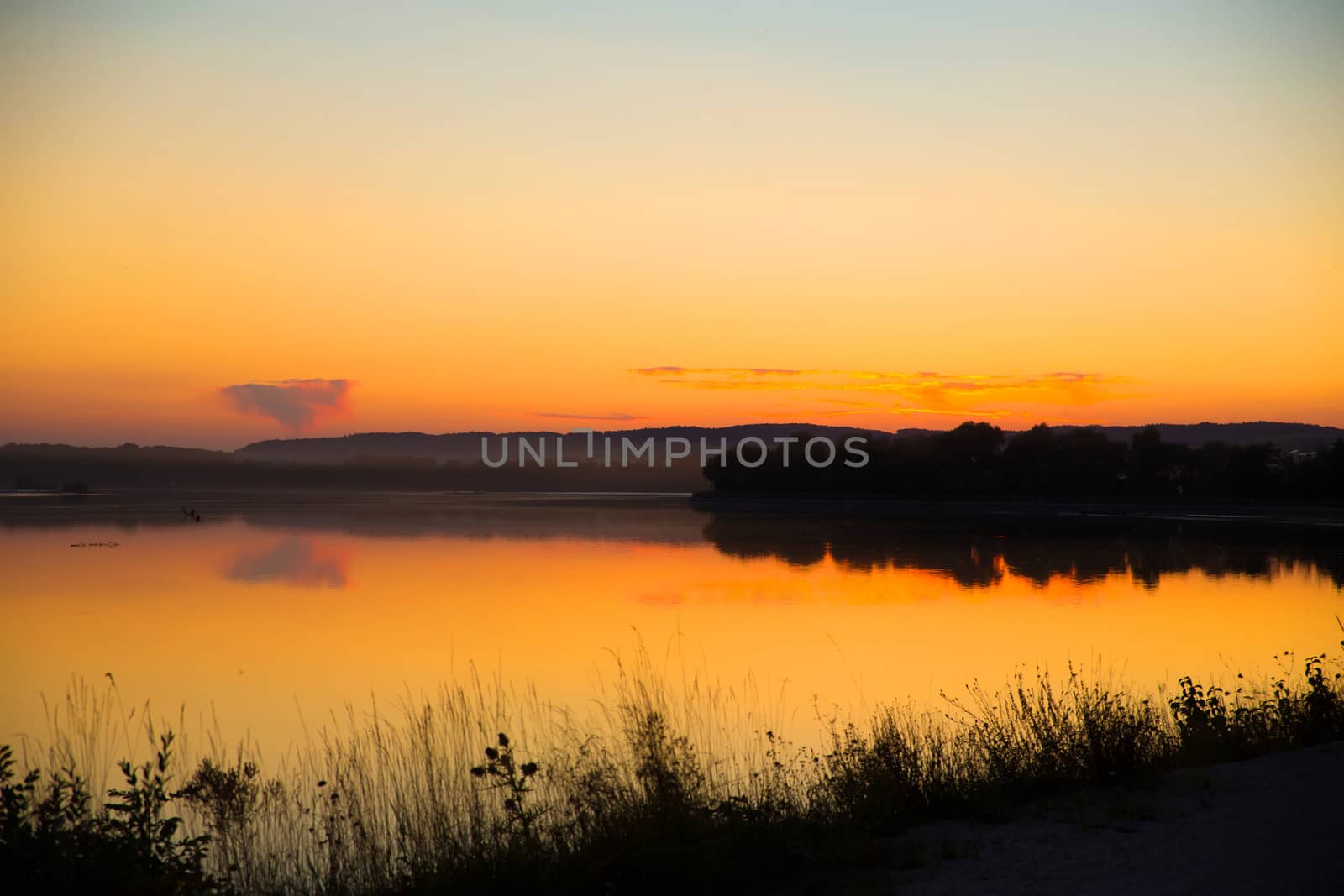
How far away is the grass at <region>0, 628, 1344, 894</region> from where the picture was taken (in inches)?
264

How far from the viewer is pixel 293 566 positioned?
123 ft

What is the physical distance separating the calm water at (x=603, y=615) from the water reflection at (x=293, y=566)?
0.85 feet

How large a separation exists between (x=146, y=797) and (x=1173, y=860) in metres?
6.39

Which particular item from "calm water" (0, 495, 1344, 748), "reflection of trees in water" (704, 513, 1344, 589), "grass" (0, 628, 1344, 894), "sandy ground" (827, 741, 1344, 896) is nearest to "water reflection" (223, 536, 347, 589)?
"calm water" (0, 495, 1344, 748)

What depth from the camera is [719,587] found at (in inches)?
1241

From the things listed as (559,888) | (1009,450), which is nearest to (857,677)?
(559,888)

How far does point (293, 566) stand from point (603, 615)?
16559mm

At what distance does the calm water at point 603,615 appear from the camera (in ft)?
57.0

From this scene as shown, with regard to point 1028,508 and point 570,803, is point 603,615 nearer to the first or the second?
point 570,803

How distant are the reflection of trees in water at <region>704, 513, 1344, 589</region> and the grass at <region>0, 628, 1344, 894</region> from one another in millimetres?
22851

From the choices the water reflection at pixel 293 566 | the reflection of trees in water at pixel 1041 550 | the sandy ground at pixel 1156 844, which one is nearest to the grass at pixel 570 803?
the sandy ground at pixel 1156 844

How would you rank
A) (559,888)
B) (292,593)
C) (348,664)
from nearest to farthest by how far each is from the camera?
(559,888)
(348,664)
(292,593)

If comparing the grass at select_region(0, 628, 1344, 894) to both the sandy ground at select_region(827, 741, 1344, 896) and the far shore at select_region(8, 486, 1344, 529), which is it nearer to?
the sandy ground at select_region(827, 741, 1344, 896)

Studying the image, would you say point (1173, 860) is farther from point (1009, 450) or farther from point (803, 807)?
point (1009, 450)
